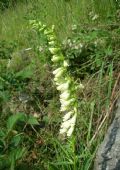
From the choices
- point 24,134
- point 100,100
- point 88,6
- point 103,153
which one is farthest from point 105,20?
point 103,153

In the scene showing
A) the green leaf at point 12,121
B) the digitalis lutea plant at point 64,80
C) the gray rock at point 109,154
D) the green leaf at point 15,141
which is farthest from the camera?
the green leaf at point 12,121

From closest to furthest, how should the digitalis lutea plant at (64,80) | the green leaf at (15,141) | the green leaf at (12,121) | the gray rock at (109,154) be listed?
the digitalis lutea plant at (64,80) → the gray rock at (109,154) → the green leaf at (15,141) → the green leaf at (12,121)

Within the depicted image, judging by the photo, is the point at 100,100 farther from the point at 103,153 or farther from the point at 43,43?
the point at 43,43

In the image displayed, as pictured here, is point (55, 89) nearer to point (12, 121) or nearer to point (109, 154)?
point (12, 121)

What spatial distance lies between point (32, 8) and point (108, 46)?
2164mm

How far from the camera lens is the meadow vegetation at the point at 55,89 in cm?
310

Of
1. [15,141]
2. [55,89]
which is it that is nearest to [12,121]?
[15,141]

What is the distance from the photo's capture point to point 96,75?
3703mm

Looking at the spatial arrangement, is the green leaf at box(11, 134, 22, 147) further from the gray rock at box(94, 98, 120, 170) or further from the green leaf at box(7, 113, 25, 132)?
the gray rock at box(94, 98, 120, 170)

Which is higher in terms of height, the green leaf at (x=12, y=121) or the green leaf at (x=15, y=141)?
the green leaf at (x=12, y=121)

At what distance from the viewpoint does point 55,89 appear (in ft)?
13.1

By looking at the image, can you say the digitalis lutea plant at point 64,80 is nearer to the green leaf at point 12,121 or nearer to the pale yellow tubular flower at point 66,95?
the pale yellow tubular flower at point 66,95

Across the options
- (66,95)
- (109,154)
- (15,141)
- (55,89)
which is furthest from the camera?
(55,89)

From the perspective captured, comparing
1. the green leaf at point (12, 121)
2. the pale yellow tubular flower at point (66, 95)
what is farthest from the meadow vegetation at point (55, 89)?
the pale yellow tubular flower at point (66, 95)
